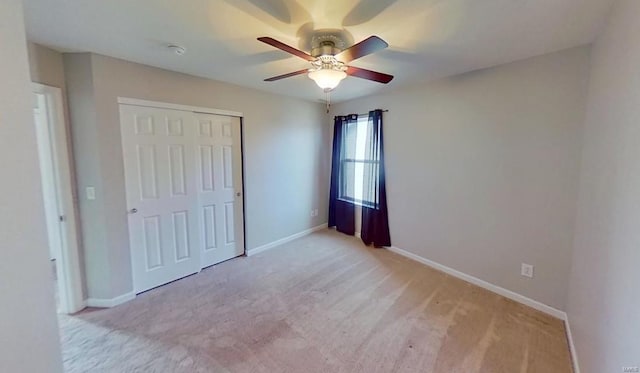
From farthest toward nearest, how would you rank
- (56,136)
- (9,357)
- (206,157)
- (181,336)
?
(206,157) → (56,136) → (181,336) → (9,357)

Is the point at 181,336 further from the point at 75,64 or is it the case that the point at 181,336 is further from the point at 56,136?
the point at 75,64

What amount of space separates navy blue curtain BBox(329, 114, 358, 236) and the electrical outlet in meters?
2.37

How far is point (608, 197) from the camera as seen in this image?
1453 millimetres

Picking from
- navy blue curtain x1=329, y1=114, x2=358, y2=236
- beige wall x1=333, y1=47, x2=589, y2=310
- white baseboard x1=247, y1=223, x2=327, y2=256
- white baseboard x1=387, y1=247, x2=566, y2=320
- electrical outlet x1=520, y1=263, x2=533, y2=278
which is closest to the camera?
beige wall x1=333, y1=47, x2=589, y2=310

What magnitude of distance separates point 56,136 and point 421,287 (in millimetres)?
3813

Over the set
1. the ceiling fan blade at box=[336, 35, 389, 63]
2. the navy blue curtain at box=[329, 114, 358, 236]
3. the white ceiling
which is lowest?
the navy blue curtain at box=[329, 114, 358, 236]

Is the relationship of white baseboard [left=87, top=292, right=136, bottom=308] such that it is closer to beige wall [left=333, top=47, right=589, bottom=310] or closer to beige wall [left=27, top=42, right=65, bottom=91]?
beige wall [left=27, top=42, right=65, bottom=91]

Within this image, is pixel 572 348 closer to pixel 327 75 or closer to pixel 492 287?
pixel 492 287

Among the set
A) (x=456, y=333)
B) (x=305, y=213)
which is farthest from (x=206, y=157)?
Result: (x=456, y=333)

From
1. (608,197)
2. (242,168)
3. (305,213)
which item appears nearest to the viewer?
(608,197)

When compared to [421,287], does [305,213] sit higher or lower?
higher

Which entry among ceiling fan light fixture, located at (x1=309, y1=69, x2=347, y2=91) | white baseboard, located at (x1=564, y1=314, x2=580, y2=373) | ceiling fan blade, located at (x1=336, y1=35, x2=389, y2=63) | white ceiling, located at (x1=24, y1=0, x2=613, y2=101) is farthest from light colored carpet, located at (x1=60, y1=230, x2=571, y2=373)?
white ceiling, located at (x1=24, y1=0, x2=613, y2=101)

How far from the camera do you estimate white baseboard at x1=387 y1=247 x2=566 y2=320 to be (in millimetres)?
2360

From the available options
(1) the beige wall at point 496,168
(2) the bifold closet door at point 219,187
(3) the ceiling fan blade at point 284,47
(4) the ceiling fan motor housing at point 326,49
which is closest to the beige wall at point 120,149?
(2) the bifold closet door at point 219,187
